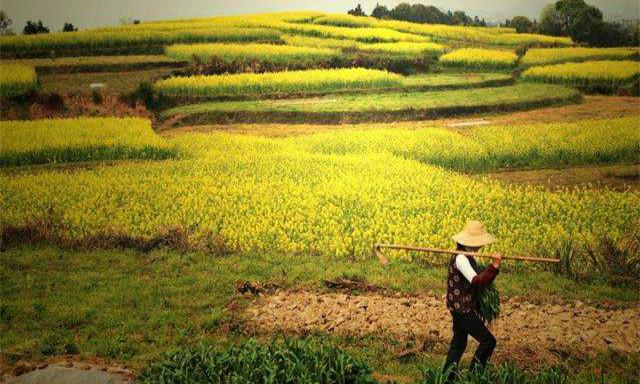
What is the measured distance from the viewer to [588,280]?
489 cm

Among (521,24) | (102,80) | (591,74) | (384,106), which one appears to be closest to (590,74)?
(591,74)

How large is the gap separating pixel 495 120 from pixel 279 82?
191 cm

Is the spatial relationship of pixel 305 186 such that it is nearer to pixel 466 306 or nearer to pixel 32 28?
pixel 466 306

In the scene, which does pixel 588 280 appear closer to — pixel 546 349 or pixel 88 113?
pixel 546 349

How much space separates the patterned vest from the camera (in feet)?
12.4

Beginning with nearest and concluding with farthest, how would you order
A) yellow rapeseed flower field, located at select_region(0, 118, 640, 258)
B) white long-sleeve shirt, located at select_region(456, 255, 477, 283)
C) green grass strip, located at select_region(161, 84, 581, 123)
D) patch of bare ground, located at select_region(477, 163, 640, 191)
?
white long-sleeve shirt, located at select_region(456, 255, 477, 283), yellow rapeseed flower field, located at select_region(0, 118, 640, 258), patch of bare ground, located at select_region(477, 163, 640, 191), green grass strip, located at select_region(161, 84, 581, 123)

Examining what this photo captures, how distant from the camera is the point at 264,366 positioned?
3914mm

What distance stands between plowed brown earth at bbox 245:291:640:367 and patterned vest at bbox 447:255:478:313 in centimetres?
85

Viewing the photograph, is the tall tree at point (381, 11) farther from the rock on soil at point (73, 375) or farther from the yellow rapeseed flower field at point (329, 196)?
the rock on soil at point (73, 375)

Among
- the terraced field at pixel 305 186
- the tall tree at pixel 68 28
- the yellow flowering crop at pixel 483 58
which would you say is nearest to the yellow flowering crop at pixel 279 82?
the terraced field at pixel 305 186

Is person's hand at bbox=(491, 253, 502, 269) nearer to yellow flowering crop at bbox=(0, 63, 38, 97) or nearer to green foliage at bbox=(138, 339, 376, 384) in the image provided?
green foliage at bbox=(138, 339, 376, 384)

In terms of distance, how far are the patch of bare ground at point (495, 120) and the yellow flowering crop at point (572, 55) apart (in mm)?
349

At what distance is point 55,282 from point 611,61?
4.78 m

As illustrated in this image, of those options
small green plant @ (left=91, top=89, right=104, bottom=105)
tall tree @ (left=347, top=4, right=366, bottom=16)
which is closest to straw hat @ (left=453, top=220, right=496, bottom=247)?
tall tree @ (left=347, top=4, right=366, bottom=16)
